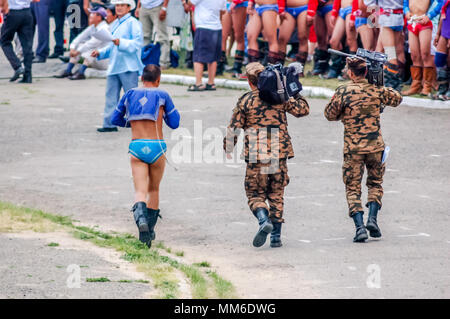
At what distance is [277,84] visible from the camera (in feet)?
29.0

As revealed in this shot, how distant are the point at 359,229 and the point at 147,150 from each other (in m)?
2.05

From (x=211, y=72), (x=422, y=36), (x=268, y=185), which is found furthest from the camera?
(x=211, y=72)

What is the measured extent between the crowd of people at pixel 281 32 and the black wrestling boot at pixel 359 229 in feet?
18.7

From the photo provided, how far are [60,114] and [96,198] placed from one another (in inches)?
192

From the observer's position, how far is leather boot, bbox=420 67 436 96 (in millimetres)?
15491

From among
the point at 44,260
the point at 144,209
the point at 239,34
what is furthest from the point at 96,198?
the point at 239,34

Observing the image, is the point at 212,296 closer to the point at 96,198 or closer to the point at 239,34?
the point at 96,198

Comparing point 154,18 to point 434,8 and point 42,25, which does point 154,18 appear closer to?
point 42,25

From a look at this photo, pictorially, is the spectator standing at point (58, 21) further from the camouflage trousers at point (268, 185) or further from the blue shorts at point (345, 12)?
Answer: the camouflage trousers at point (268, 185)

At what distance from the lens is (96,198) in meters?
10.9

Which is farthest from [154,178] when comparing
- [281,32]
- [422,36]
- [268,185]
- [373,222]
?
[281,32]

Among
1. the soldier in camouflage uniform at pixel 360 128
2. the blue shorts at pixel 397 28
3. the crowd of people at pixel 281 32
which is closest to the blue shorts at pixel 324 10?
the crowd of people at pixel 281 32

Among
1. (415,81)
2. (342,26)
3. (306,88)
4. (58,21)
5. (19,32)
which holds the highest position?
(342,26)

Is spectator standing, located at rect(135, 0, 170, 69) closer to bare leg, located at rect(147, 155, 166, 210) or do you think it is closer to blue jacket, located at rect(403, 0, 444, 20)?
blue jacket, located at rect(403, 0, 444, 20)
